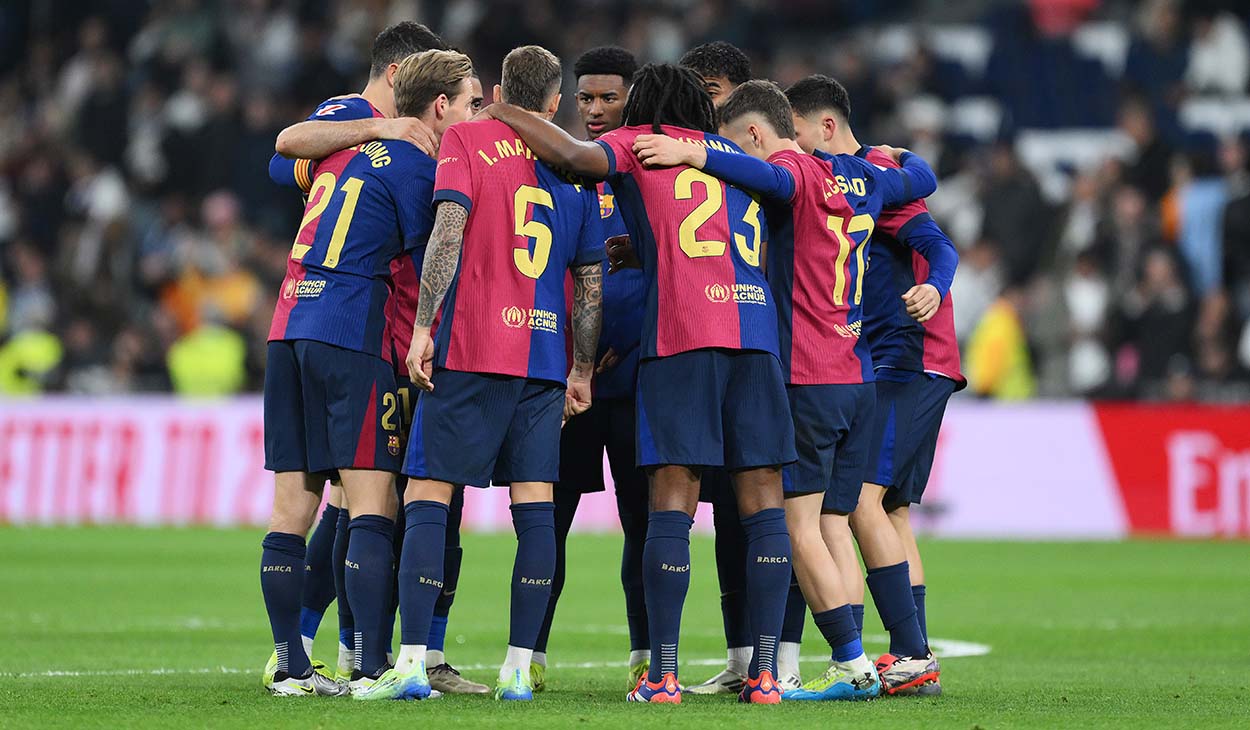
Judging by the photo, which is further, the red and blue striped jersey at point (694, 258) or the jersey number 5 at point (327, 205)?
the jersey number 5 at point (327, 205)

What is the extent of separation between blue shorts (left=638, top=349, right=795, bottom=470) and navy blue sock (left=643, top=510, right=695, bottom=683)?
0.86 feet

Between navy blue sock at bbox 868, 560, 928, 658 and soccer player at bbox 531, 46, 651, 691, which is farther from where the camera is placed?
soccer player at bbox 531, 46, 651, 691

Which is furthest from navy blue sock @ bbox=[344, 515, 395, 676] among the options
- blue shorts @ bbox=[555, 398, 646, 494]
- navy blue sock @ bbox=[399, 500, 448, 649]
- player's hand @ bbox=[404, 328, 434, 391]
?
blue shorts @ bbox=[555, 398, 646, 494]

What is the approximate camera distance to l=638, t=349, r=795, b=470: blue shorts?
22.6 ft

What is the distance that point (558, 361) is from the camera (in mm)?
7055

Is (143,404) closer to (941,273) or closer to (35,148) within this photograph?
(35,148)

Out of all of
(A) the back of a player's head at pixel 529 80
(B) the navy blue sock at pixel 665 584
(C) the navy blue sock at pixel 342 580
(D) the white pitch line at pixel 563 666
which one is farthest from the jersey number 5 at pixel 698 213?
(D) the white pitch line at pixel 563 666

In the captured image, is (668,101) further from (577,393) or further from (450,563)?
(450,563)

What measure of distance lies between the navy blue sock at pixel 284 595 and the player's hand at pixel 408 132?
63.8 inches

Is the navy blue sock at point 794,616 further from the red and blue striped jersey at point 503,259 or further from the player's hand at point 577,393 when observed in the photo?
the red and blue striped jersey at point 503,259

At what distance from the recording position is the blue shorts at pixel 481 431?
6863 mm

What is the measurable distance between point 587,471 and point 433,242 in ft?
5.31

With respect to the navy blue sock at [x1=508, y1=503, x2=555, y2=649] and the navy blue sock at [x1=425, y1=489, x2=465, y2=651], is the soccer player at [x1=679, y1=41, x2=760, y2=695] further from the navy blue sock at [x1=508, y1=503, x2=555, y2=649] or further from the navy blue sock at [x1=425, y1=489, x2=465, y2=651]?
the navy blue sock at [x1=425, y1=489, x2=465, y2=651]

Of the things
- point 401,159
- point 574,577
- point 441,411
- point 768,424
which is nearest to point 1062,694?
point 768,424
